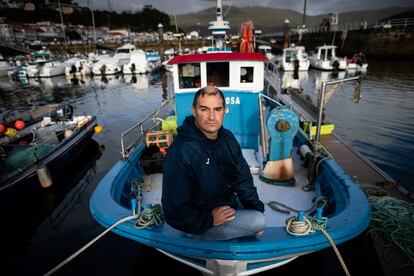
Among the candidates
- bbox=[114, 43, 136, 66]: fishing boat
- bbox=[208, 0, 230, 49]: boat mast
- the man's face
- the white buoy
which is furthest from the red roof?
bbox=[114, 43, 136, 66]: fishing boat

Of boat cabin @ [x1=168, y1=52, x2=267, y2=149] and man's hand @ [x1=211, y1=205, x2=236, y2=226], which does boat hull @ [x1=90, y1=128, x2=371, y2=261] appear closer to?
man's hand @ [x1=211, y1=205, x2=236, y2=226]

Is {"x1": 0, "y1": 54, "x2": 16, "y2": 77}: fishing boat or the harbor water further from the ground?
{"x1": 0, "y1": 54, "x2": 16, "y2": 77}: fishing boat

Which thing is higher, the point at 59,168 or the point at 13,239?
the point at 59,168

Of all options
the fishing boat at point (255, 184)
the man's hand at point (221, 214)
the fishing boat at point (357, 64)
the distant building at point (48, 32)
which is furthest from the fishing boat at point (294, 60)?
the distant building at point (48, 32)

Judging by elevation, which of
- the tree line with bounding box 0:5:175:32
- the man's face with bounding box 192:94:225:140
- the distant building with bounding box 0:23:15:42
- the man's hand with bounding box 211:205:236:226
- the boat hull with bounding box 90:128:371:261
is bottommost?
the boat hull with bounding box 90:128:371:261

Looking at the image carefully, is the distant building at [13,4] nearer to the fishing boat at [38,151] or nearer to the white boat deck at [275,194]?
the fishing boat at [38,151]

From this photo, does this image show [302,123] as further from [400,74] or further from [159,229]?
[400,74]

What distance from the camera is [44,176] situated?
758 centimetres

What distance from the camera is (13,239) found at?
241 inches

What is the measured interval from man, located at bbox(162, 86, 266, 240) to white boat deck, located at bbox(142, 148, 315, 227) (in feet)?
6.51

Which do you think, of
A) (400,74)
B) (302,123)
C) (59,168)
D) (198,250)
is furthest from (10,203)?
(400,74)

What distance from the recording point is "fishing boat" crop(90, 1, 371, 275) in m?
2.97

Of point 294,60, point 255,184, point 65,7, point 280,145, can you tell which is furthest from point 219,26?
point 65,7

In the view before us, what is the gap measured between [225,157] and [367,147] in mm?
10280
